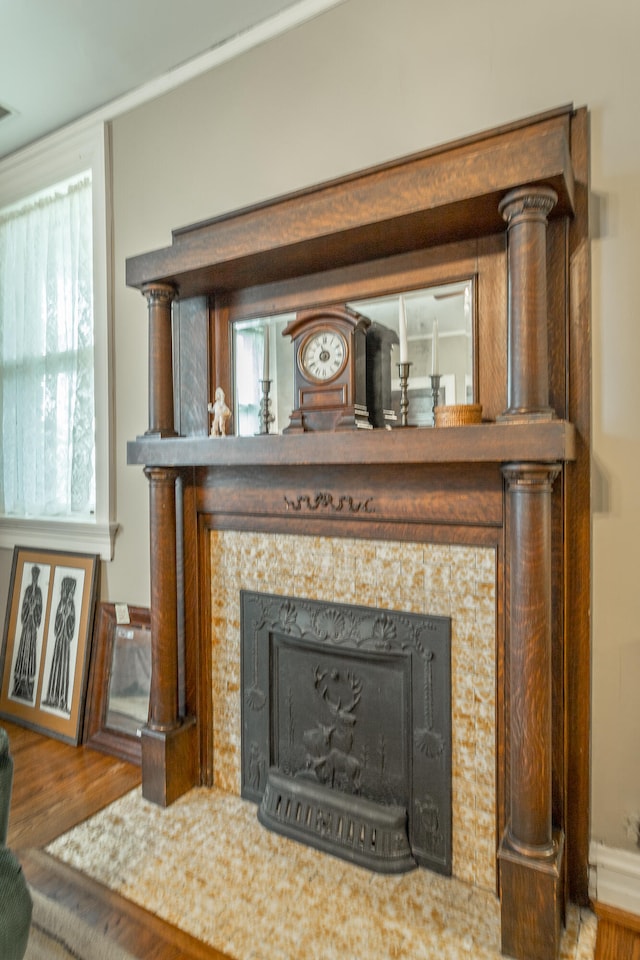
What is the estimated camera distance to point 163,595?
192cm

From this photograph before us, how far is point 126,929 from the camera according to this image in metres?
1.40

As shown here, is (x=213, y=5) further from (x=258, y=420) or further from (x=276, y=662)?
(x=276, y=662)

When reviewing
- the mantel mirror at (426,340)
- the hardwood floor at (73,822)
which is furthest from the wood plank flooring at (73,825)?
the mantel mirror at (426,340)

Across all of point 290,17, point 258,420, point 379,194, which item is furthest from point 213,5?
point 258,420

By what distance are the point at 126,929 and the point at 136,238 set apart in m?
2.27

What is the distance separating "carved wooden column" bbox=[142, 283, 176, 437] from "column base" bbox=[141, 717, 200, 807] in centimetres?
103

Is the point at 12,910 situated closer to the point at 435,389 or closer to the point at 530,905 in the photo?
the point at 530,905

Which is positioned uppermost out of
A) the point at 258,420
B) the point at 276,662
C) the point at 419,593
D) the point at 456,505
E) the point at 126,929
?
the point at 258,420

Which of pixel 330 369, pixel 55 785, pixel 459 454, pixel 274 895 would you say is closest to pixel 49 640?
pixel 55 785

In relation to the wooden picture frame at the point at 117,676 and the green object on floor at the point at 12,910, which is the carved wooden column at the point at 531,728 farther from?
the wooden picture frame at the point at 117,676

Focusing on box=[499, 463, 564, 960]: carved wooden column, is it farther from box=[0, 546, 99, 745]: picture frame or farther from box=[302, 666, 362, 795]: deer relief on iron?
box=[0, 546, 99, 745]: picture frame

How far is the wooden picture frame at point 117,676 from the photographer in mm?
2227

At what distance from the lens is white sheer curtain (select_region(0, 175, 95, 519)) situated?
2.46 metres

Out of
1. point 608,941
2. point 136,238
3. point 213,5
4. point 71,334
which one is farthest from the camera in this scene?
point 71,334
